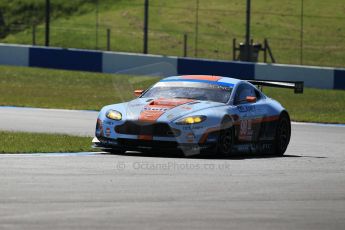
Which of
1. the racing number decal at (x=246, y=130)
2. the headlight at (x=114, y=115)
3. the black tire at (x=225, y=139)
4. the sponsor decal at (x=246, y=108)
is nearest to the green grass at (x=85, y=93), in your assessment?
the sponsor decal at (x=246, y=108)

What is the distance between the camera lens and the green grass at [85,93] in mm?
24406

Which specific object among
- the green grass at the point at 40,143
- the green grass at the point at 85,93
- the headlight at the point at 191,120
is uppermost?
the headlight at the point at 191,120

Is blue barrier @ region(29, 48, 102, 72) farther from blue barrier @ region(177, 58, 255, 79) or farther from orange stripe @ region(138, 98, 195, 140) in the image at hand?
orange stripe @ region(138, 98, 195, 140)

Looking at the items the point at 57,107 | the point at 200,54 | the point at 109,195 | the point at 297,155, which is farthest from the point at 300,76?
the point at 109,195

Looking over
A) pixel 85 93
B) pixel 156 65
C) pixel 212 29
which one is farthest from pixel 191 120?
pixel 212 29

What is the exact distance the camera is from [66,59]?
3341 centimetres

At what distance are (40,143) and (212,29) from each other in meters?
23.0

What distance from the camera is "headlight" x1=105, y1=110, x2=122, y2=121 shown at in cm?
1441

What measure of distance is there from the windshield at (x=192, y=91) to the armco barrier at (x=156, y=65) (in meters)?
13.4

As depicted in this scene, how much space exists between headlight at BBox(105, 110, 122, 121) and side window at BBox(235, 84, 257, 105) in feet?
5.79

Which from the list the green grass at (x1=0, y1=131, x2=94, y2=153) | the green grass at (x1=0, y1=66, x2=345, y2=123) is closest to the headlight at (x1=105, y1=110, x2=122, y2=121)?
the green grass at (x1=0, y1=131, x2=94, y2=153)

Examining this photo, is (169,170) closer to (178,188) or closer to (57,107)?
(178,188)

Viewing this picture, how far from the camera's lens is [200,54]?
1433 inches

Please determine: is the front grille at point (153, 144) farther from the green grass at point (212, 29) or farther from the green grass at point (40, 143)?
the green grass at point (212, 29)
